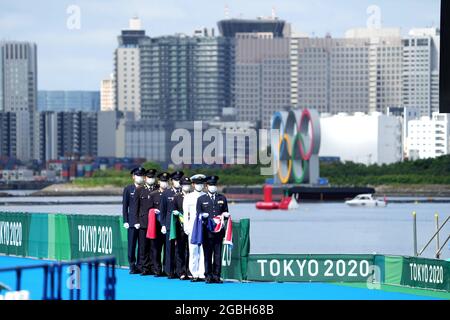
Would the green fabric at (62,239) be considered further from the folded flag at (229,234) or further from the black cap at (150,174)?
the folded flag at (229,234)

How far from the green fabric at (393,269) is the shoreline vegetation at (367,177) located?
144994mm

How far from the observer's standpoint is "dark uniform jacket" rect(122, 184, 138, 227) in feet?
76.8

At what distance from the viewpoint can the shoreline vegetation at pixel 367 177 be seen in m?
174

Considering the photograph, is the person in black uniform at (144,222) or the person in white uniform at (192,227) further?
the person in black uniform at (144,222)

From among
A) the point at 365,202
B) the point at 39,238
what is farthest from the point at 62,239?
the point at 365,202

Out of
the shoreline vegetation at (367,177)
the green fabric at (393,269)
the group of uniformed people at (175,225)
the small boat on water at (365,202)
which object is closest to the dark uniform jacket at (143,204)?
the group of uniformed people at (175,225)

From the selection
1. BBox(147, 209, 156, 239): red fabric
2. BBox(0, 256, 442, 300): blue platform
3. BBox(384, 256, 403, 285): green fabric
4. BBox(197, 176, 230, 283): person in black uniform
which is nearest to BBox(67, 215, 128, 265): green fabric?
BBox(147, 209, 156, 239): red fabric

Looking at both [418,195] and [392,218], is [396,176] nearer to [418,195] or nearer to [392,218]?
[418,195]

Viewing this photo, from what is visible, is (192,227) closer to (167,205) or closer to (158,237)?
(167,205)

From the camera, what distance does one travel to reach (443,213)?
381ft

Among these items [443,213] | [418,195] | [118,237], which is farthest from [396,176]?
[118,237]

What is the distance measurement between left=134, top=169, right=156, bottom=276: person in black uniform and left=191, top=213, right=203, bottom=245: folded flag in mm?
1374

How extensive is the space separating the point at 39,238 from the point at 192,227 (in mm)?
5913

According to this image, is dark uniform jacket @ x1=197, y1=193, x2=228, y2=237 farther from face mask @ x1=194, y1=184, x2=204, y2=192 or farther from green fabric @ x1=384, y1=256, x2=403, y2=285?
green fabric @ x1=384, y1=256, x2=403, y2=285
